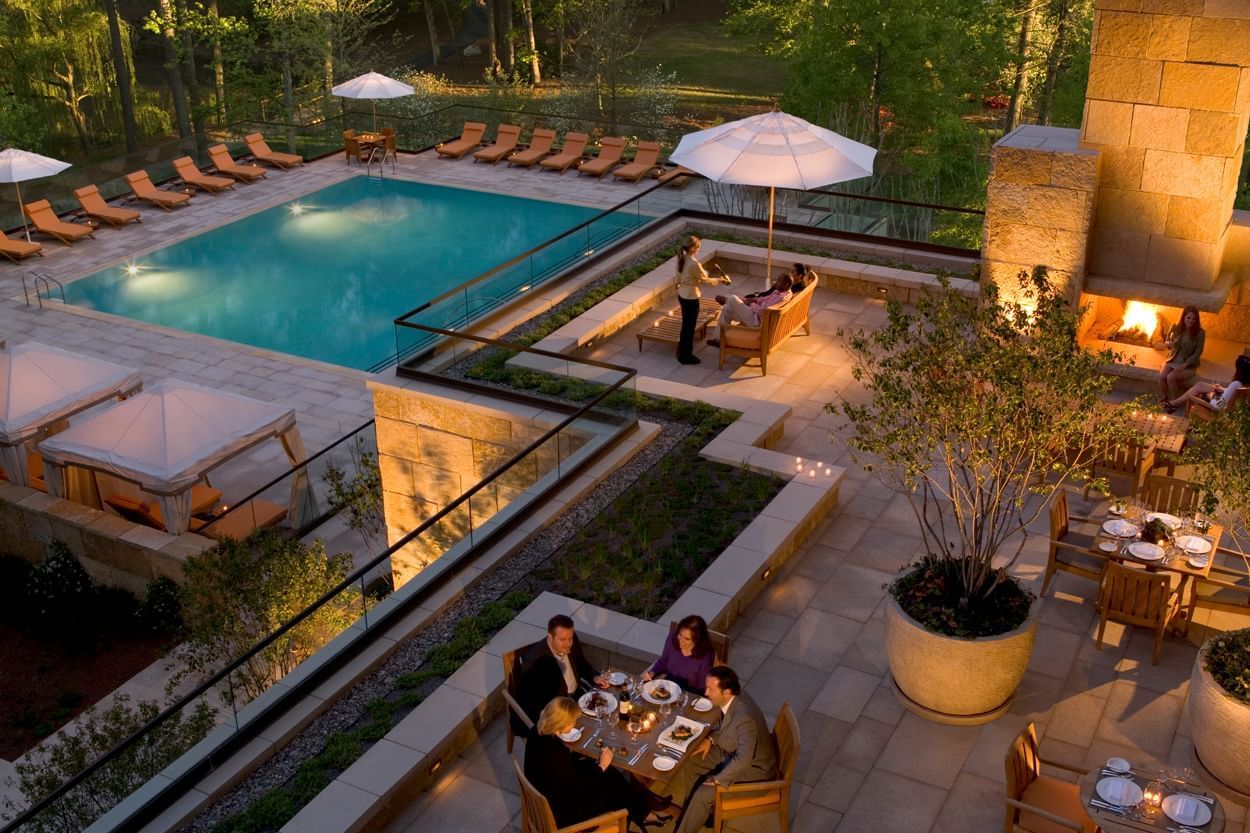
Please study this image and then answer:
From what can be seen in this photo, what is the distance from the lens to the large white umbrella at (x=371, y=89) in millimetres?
28031

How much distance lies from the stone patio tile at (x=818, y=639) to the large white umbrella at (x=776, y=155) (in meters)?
6.01

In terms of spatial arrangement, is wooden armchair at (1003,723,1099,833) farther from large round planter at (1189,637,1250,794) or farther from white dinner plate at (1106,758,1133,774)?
large round planter at (1189,637,1250,794)

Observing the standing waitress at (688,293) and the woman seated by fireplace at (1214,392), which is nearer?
the woman seated by fireplace at (1214,392)

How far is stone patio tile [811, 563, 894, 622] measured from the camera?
10391 millimetres

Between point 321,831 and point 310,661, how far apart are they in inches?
76.1

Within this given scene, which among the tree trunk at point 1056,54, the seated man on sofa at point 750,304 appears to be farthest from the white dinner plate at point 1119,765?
the tree trunk at point 1056,54

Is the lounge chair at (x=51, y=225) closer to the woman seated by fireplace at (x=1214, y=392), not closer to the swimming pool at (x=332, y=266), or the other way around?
the swimming pool at (x=332, y=266)

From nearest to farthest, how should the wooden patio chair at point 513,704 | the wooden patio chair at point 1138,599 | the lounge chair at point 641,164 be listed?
the wooden patio chair at point 513,704 → the wooden patio chair at point 1138,599 → the lounge chair at point 641,164

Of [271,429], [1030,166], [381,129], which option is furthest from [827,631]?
[381,129]

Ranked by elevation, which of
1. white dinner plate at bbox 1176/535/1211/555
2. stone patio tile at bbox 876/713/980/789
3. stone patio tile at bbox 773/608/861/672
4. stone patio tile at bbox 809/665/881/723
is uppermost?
white dinner plate at bbox 1176/535/1211/555

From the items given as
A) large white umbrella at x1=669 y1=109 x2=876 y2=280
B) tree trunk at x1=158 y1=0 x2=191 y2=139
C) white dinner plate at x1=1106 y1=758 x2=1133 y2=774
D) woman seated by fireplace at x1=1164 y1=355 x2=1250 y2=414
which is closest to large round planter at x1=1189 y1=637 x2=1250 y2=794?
white dinner plate at x1=1106 y1=758 x2=1133 y2=774

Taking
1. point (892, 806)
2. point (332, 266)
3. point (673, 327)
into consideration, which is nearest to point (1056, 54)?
point (332, 266)

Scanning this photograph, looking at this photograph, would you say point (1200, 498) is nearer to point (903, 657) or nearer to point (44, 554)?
point (903, 657)

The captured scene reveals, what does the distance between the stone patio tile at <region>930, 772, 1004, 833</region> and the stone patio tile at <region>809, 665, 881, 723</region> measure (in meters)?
A: 0.96
